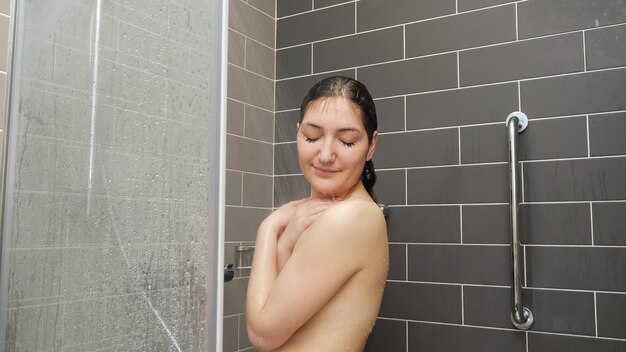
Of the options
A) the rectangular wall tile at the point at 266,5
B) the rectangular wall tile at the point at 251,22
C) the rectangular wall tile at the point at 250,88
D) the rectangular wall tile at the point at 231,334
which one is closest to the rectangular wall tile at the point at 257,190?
the rectangular wall tile at the point at 250,88

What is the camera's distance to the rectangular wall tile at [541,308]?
133cm

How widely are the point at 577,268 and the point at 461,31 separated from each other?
697 millimetres

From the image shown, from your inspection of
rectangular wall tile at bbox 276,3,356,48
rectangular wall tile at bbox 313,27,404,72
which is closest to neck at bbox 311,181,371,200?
rectangular wall tile at bbox 313,27,404,72

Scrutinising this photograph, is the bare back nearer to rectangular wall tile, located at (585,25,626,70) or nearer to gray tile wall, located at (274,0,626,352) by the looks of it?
gray tile wall, located at (274,0,626,352)

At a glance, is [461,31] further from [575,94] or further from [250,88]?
[250,88]

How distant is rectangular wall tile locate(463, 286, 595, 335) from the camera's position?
4.37 ft

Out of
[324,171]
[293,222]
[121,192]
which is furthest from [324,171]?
[121,192]

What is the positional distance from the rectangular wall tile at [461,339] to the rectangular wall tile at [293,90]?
2.52 ft

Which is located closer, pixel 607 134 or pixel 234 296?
pixel 607 134

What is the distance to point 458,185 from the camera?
59.4 inches

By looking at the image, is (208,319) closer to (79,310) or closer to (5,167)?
(79,310)

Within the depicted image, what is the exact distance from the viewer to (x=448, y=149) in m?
1.53

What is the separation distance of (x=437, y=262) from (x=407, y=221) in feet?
0.47

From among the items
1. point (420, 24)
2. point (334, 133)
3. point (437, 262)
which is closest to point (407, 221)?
point (437, 262)
